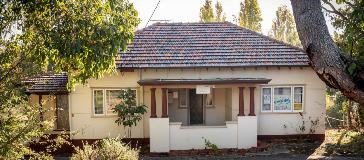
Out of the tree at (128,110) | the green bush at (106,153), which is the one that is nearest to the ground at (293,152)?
the tree at (128,110)

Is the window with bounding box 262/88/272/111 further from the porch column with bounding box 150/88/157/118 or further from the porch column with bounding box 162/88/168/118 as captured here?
the porch column with bounding box 150/88/157/118

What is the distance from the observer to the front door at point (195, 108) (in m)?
17.2

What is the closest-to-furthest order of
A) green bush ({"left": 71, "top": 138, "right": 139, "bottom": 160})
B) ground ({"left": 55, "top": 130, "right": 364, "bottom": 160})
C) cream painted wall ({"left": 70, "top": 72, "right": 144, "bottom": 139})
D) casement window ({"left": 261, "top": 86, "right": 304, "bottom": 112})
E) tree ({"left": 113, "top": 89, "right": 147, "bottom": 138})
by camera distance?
1. green bush ({"left": 71, "top": 138, "right": 139, "bottom": 160})
2. ground ({"left": 55, "top": 130, "right": 364, "bottom": 160})
3. tree ({"left": 113, "top": 89, "right": 147, "bottom": 138})
4. cream painted wall ({"left": 70, "top": 72, "right": 144, "bottom": 139})
5. casement window ({"left": 261, "top": 86, "right": 304, "bottom": 112})

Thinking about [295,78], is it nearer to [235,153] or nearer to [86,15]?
[235,153]

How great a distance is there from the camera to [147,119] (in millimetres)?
15508

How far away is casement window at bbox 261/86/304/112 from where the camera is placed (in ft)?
52.2

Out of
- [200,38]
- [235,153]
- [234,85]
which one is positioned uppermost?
[200,38]

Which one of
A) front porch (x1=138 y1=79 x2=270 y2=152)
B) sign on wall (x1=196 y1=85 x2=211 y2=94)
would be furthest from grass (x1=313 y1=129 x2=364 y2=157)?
sign on wall (x1=196 y1=85 x2=211 y2=94)

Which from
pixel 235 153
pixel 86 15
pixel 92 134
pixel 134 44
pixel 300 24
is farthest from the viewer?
pixel 134 44

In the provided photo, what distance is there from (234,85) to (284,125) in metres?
3.58

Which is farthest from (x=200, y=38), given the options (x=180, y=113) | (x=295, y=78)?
(x=295, y=78)

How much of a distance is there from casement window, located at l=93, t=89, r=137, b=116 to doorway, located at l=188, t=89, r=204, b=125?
3.29 m

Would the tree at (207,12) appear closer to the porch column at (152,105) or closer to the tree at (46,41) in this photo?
the porch column at (152,105)

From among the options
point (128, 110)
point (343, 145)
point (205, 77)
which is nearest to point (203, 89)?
point (205, 77)
